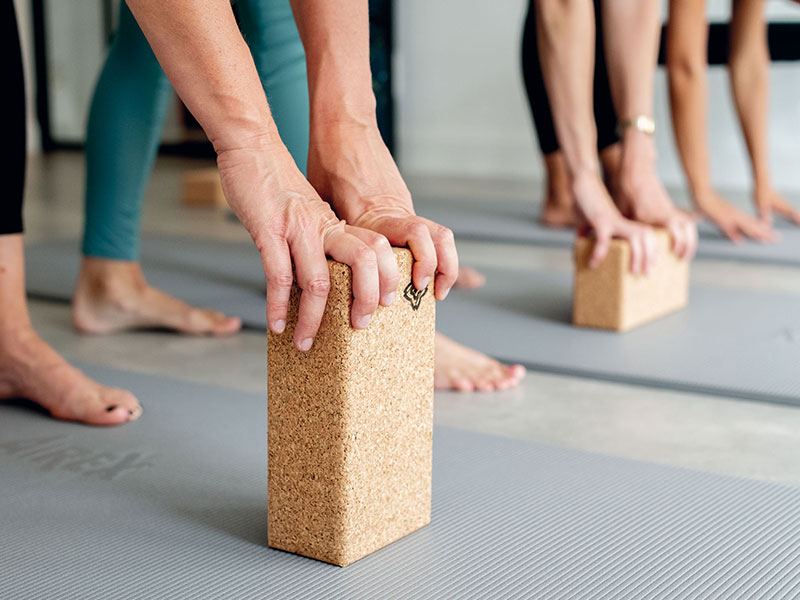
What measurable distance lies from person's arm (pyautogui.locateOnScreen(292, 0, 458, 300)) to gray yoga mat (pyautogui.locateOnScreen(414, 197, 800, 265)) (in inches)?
66.6

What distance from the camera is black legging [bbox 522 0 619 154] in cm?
267

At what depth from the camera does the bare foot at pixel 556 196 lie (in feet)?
9.77

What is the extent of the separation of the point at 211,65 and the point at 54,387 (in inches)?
23.9

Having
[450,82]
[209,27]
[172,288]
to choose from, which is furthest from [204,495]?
[450,82]

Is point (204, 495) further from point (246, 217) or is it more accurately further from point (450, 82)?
point (450, 82)

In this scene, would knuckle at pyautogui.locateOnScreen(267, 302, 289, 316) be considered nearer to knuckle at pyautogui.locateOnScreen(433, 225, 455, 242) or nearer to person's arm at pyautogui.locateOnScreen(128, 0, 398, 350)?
person's arm at pyautogui.locateOnScreen(128, 0, 398, 350)

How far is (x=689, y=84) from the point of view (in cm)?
276

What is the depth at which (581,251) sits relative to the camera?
180 centimetres

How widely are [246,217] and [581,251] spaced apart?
3.43ft

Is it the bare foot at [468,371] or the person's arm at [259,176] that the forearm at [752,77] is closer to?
the bare foot at [468,371]

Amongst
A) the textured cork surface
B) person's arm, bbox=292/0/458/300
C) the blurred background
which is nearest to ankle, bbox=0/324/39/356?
person's arm, bbox=292/0/458/300

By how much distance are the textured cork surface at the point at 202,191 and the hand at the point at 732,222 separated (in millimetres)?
1853

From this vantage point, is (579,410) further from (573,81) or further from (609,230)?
(573,81)

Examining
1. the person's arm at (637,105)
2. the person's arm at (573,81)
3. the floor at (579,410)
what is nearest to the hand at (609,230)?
the person's arm at (573,81)
